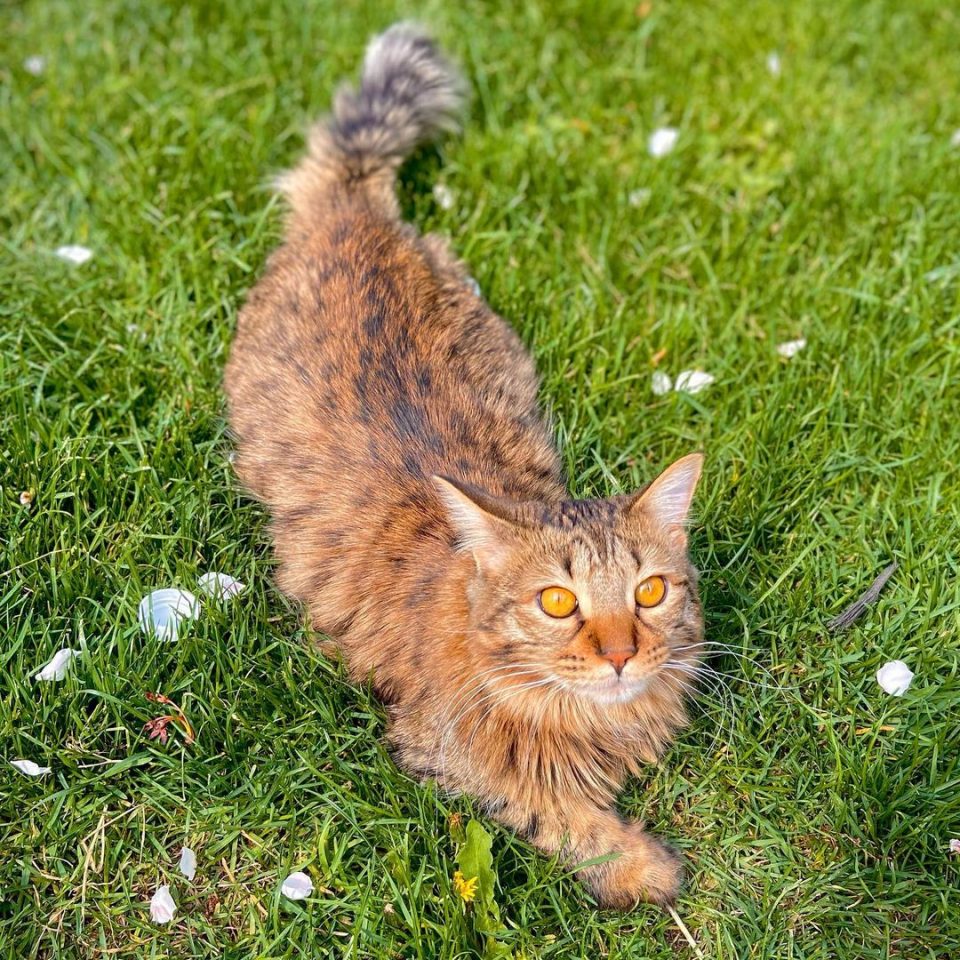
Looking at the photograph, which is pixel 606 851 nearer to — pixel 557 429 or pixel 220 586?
pixel 220 586

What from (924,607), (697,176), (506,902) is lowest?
(506,902)

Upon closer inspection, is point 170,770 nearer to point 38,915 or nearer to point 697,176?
point 38,915

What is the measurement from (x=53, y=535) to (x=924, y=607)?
2.67m

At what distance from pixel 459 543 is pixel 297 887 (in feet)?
3.18

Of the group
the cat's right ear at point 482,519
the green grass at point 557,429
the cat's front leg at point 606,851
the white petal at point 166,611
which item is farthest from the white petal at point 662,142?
the cat's front leg at point 606,851

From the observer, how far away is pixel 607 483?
3828 millimetres

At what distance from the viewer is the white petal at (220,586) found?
133 inches

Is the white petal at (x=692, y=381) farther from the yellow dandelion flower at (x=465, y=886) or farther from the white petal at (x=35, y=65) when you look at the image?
the white petal at (x=35, y=65)

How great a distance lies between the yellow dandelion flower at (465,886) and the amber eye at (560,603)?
0.70m

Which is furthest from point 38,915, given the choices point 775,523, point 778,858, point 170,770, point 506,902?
point 775,523

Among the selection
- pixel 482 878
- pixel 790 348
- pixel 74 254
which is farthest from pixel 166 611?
pixel 790 348

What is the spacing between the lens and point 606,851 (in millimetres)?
2957

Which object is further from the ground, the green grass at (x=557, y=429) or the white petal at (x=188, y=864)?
the green grass at (x=557, y=429)

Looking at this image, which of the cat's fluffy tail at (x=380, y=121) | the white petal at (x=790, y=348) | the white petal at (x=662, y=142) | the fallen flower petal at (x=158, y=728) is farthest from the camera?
the white petal at (x=662, y=142)
